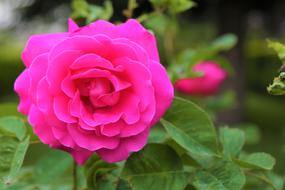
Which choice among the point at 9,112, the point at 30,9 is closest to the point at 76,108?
the point at 9,112

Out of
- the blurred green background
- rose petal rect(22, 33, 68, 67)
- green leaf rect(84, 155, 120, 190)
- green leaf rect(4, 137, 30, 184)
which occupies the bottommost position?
the blurred green background

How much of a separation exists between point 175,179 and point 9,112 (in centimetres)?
37

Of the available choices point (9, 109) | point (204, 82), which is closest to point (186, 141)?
point (9, 109)

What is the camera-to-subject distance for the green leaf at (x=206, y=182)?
0.55 m

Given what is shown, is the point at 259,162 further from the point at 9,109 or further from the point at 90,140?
the point at 9,109

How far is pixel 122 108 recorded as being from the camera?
1.78 ft

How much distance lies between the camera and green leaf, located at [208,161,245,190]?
1.78 ft

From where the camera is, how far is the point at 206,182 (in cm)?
57

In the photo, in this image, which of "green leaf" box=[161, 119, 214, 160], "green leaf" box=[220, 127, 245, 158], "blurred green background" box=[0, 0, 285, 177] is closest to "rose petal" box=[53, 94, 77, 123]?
"green leaf" box=[161, 119, 214, 160]

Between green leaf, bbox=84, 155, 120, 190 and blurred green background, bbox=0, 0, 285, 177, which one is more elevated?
green leaf, bbox=84, 155, 120, 190

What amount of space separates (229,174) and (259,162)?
0.06 meters

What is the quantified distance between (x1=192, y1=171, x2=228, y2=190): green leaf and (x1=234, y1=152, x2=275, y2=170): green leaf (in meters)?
0.04

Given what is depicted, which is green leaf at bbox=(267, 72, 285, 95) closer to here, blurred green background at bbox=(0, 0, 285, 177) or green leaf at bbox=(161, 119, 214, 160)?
green leaf at bbox=(161, 119, 214, 160)

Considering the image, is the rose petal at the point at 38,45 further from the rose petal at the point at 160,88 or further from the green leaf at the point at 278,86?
the green leaf at the point at 278,86
